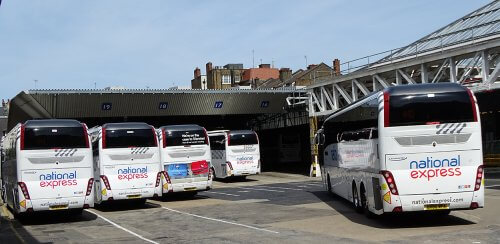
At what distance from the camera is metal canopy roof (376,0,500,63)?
102 feet

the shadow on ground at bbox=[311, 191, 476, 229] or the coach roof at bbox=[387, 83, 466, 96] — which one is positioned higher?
the coach roof at bbox=[387, 83, 466, 96]

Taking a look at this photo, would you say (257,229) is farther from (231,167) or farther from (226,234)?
(231,167)

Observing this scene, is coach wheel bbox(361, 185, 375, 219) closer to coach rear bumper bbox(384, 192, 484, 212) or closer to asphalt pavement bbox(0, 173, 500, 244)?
asphalt pavement bbox(0, 173, 500, 244)

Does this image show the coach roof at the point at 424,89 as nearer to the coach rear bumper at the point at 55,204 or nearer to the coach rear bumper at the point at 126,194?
the coach rear bumper at the point at 55,204

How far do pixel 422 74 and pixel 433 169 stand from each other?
1496cm

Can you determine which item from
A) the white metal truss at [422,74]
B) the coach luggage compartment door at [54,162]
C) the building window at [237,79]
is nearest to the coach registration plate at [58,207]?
the coach luggage compartment door at [54,162]

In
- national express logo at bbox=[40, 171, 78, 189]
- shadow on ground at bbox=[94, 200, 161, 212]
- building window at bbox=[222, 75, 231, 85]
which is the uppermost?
building window at bbox=[222, 75, 231, 85]

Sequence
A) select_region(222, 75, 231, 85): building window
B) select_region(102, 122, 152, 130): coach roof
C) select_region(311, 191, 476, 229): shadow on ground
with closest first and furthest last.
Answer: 1. select_region(311, 191, 476, 229): shadow on ground
2. select_region(102, 122, 152, 130): coach roof
3. select_region(222, 75, 231, 85): building window

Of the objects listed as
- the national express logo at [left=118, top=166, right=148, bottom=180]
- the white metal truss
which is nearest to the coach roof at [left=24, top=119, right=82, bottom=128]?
the national express logo at [left=118, top=166, right=148, bottom=180]

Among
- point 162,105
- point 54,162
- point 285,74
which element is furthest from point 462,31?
point 285,74

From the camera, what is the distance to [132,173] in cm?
2188

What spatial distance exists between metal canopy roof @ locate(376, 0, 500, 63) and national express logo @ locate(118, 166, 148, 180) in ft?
56.1

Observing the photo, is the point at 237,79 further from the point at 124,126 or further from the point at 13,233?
the point at 13,233

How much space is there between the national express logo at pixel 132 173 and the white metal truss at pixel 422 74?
43.2 feet
